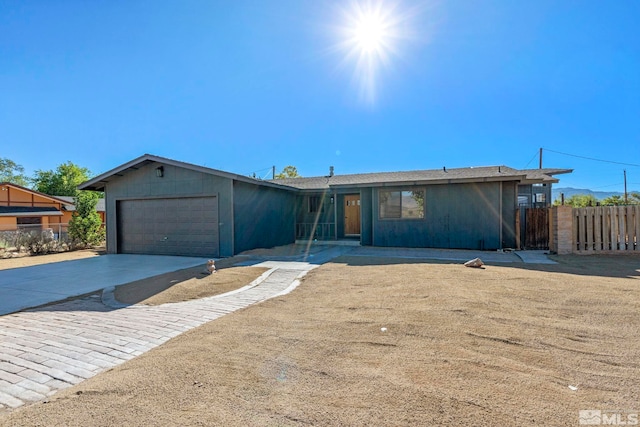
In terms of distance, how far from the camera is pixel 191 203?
11.2 metres

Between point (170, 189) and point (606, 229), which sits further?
point (170, 189)

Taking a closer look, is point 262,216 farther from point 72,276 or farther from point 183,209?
point 72,276

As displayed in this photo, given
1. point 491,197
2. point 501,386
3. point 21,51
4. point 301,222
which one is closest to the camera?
point 501,386

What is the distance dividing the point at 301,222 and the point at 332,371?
12826 millimetres

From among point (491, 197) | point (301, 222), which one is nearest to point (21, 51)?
point (301, 222)

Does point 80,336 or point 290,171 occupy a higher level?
point 290,171

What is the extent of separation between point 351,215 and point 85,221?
1235 cm

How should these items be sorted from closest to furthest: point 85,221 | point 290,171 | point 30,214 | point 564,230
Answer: point 564,230, point 85,221, point 30,214, point 290,171

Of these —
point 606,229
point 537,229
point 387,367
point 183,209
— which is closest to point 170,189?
point 183,209

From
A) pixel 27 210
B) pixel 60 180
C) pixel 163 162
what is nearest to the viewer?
pixel 163 162

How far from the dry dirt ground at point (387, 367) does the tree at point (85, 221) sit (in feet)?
45.3

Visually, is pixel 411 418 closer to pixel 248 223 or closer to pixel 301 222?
pixel 248 223

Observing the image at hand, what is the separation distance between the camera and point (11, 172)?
149ft

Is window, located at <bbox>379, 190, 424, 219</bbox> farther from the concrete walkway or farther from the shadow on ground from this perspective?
the concrete walkway
